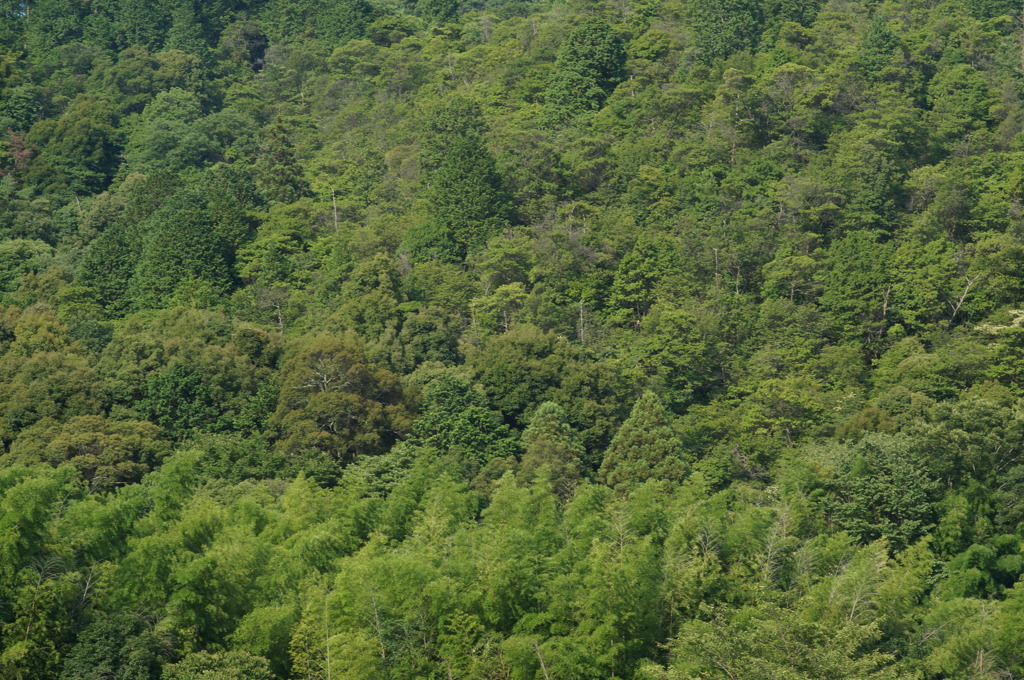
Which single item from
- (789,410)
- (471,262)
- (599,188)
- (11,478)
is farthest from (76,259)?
(789,410)

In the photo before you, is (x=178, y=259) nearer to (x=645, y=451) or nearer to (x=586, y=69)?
(x=645, y=451)

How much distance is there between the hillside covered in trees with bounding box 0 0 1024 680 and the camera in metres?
32.7

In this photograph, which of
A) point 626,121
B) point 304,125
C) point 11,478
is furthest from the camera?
point 304,125

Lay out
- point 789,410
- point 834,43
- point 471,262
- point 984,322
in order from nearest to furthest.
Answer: point 789,410
point 984,322
point 471,262
point 834,43

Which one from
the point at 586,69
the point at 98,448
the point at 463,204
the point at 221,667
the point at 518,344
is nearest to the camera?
the point at 221,667

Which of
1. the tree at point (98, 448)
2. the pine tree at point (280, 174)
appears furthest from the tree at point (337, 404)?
the pine tree at point (280, 174)

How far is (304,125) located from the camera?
274 ft

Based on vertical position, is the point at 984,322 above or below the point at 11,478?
below

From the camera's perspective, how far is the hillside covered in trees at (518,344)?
32.7m

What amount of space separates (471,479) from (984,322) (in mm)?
22339

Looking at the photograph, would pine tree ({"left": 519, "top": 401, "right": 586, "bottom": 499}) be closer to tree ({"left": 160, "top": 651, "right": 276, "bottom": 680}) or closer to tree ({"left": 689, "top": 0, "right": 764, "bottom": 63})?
tree ({"left": 160, "top": 651, "right": 276, "bottom": 680})

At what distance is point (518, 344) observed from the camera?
174 ft

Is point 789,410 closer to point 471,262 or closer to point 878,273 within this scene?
point 878,273

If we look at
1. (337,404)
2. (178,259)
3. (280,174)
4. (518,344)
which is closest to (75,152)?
(280,174)
